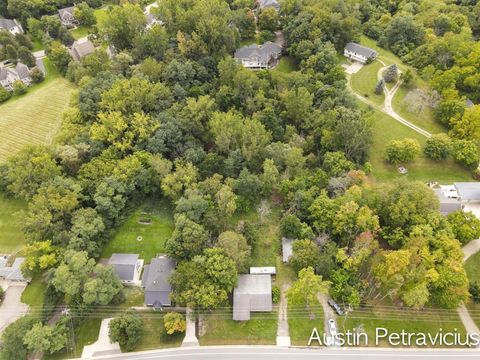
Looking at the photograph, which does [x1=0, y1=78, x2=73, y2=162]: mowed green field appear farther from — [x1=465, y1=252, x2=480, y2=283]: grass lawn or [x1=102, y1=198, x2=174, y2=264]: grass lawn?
[x1=465, y1=252, x2=480, y2=283]: grass lawn

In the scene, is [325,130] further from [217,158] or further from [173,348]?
[173,348]

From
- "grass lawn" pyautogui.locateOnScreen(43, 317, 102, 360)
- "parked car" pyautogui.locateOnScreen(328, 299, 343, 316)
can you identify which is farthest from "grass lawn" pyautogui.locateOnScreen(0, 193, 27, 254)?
"parked car" pyautogui.locateOnScreen(328, 299, 343, 316)

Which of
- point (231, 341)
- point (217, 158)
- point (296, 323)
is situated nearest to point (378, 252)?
point (296, 323)

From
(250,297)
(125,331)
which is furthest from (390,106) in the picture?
(125,331)

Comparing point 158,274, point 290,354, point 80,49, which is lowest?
point 290,354

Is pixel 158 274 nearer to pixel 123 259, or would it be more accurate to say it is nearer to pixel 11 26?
pixel 123 259

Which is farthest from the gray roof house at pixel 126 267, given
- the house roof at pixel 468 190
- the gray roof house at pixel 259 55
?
the gray roof house at pixel 259 55
